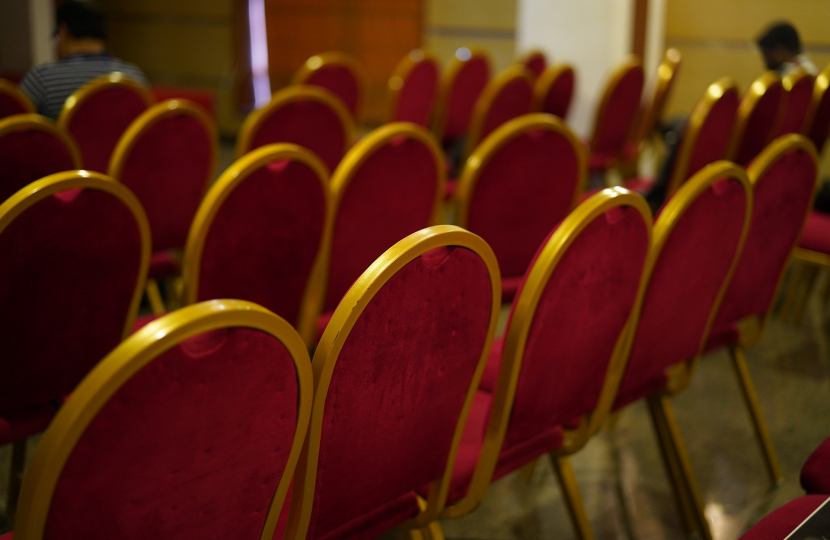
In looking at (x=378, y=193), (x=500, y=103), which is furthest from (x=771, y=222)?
(x=500, y=103)

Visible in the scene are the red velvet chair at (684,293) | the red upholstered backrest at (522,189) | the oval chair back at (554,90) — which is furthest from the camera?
the oval chair back at (554,90)

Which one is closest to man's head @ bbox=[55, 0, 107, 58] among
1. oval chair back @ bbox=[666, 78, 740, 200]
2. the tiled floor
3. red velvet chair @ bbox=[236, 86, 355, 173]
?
red velvet chair @ bbox=[236, 86, 355, 173]

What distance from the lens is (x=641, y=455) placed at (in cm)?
249

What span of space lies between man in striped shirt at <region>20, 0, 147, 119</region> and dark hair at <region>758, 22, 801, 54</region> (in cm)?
346

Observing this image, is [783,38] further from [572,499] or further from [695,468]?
[572,499]

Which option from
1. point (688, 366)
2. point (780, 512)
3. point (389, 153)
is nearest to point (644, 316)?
point (688, 366)

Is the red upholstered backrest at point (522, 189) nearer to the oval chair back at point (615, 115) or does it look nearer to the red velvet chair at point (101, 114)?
the red velvet chair at point (101, 114)

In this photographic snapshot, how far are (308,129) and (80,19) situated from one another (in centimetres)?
140

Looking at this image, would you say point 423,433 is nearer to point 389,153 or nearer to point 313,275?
point 313,275

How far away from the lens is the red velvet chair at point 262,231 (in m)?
1.92

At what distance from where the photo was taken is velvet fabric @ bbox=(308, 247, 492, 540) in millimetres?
1183

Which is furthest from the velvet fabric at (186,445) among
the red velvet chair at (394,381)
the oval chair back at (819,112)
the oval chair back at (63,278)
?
the oval chair back at (819,112)

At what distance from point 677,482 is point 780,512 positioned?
68 centimetres

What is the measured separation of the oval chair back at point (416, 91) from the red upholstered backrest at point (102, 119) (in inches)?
75.8
